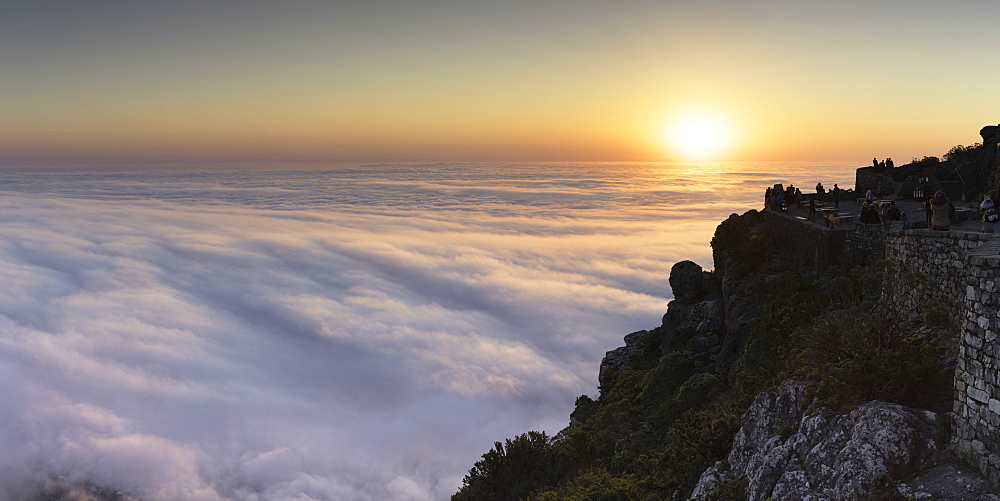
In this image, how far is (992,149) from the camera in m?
36.3

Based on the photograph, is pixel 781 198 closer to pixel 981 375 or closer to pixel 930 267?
pixel 930 267

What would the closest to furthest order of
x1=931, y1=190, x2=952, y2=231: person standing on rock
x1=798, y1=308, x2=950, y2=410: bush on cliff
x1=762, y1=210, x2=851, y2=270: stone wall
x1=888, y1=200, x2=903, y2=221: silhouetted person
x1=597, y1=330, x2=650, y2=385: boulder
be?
x1=798, y1=308, x2=950, y2=410: bush on cliff
x1=931, y1=190, x2=952, y2=231: person standing on rock
x1=888, y1=200, x2=903, y2=221: silhouetted person
x1=762, y1=210, x2=851, y2=270: stone wall
x1=597, y1=330, x2=650, y2=385: boulder

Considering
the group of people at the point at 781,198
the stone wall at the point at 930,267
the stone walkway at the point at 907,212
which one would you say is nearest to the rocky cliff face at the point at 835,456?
the stone wall at the point at 930,267

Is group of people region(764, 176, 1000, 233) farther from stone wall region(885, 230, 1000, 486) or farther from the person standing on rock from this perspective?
stone wall region(885, 230, 1000, 486)

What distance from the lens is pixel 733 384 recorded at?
2502 cm

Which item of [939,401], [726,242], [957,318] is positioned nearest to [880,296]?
[957,318]

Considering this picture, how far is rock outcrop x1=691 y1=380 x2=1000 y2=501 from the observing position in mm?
10195

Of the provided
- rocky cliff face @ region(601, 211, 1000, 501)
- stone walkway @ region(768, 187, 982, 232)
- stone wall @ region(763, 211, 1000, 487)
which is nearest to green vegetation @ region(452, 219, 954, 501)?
rocky cliff face @ region(601, 211, 1000, 501)

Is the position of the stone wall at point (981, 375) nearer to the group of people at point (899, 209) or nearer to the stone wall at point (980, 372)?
the stone wall at point (980, 372)

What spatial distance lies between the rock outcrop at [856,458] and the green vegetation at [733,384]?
1.77ft

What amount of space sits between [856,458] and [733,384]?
47.9 ft

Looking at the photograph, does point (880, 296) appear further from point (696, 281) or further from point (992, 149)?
point (992, 149)

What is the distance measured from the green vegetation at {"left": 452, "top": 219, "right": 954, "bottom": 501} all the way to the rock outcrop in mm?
539

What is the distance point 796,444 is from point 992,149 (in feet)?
111
